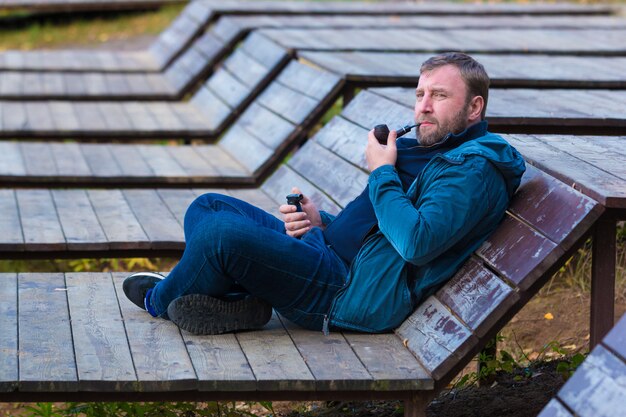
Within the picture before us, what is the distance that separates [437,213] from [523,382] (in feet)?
4.22

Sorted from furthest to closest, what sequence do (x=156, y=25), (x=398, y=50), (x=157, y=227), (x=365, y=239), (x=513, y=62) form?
(x=156, y=25)
(x=398, y=50)
(x=513, y=62)
(x=157, y=227)
(x=365, y=239)

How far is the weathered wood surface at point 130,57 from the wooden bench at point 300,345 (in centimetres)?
574

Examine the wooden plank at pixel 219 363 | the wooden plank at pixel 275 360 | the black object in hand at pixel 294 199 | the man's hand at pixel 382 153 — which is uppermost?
the man's hand at pixel 382 153

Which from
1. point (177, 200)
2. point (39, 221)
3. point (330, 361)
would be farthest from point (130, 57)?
point (330, 361)

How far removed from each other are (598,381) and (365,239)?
102 centimetres

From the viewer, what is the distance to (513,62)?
671 centimetres

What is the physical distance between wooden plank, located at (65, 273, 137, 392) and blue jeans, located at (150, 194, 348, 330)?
0.20 metres

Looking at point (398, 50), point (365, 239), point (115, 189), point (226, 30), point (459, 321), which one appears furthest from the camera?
point (226, 30)

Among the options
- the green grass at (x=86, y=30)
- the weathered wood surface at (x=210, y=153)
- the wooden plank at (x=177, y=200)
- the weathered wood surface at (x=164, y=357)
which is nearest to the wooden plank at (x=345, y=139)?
the weathered wood surface at (x=210, y=153)

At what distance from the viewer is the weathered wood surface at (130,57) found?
925 centimetres

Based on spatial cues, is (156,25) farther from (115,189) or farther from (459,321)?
(459,321)

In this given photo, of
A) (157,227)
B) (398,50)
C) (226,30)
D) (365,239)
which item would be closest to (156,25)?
(226,30)

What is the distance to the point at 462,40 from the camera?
26.0 ft

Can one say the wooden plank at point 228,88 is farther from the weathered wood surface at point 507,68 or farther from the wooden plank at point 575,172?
the wooden plank at point 575,172
